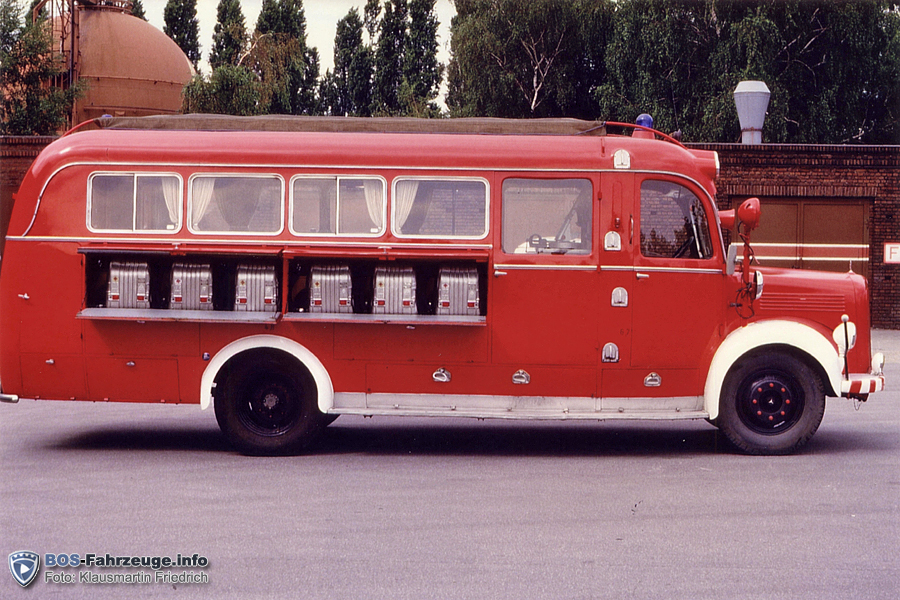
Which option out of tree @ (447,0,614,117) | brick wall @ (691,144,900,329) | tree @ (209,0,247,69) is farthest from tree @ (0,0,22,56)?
brick wall @ (691,144,900,329)

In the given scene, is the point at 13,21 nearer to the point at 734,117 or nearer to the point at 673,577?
the point at 734,117

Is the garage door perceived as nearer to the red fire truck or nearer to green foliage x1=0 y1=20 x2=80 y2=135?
the red fire truck

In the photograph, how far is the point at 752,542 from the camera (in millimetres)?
6320

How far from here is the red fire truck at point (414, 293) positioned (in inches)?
361

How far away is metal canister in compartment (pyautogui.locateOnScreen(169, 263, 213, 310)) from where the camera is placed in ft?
30.4

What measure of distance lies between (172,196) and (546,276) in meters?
3.32

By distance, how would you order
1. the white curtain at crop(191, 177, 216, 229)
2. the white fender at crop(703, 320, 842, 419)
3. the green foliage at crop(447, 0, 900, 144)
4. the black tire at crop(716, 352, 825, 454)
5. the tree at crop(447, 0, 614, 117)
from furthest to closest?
the tree at crop(447, 0, 614, 117) → the green foliage at crop(447, 0, 900, 144) → the white curtain at crop(191, 177, 216, 229) → the black tire at crop(716, 352, 825, 454) → the white fender at crop(703, 320, 842, 419)

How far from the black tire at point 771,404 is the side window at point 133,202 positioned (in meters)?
5.06

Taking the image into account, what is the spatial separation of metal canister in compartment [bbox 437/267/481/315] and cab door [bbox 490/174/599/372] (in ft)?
0.54

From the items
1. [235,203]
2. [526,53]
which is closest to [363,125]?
[235,203]

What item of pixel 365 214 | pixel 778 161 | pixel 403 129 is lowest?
pixel 365 214

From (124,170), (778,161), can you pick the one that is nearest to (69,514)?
(124,170)

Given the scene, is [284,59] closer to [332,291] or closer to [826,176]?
[826,176]

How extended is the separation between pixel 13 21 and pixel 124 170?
2450cm
